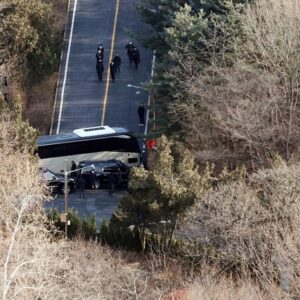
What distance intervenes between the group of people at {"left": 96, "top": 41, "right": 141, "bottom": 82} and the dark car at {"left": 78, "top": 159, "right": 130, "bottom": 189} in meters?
8.63

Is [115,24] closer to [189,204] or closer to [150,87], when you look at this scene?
[150,87]

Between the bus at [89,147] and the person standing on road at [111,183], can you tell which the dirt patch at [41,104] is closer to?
the bus at [89,147]

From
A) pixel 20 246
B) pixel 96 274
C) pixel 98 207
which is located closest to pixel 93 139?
pixel 98 207

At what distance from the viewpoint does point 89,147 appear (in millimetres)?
40125

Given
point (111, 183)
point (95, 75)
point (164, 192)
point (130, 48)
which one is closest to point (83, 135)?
point (111, 183)

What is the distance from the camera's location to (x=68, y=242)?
29.6 meters

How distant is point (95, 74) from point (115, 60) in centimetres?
197

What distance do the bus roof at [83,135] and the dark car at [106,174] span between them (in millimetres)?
1578

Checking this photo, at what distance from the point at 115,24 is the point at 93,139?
1267 centimetres

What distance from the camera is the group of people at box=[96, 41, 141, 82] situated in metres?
45.7

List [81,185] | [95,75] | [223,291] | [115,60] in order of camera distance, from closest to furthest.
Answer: [223,291]
[81,185]
[115,60]
[95,75]

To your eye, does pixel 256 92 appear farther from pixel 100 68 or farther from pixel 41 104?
pixel 41 104

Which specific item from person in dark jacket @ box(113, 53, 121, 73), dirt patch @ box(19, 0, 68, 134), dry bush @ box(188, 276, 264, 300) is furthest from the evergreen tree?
person in dark jacket @ box(113, 53, 121, 73)

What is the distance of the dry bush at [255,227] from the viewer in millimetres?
21297
